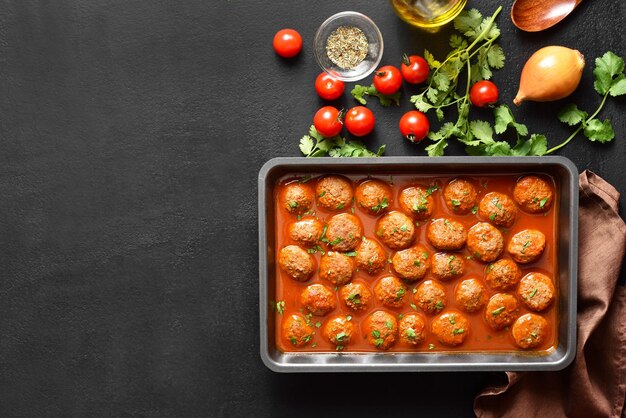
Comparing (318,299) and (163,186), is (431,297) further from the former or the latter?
(163,186)

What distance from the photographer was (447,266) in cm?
349

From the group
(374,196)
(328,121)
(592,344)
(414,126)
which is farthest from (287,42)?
(592,344)

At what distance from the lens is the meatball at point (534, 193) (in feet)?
11.3

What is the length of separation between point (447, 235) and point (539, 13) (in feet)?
4.31

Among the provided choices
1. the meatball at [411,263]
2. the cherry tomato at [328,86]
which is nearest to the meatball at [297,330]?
the meatball at [411,263]

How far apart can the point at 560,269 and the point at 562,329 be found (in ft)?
1.01

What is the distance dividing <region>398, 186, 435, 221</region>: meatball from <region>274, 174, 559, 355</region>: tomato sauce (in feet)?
0.11

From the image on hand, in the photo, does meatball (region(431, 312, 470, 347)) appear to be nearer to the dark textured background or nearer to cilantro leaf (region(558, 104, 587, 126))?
the dark textured background

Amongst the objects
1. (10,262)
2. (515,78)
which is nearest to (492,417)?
(515,78)

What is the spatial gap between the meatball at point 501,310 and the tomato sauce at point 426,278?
4 cm

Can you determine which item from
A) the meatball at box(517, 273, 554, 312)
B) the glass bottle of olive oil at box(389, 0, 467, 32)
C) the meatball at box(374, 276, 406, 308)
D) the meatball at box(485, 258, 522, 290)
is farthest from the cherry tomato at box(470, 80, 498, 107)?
the meatball at box(374, 276, 406, 308)

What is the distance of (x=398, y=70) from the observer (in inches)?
143

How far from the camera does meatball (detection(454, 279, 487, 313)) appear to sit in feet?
11.4

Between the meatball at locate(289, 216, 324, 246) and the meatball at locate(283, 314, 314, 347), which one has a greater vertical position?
the meatball at locate(289, 216, 324, 246)
